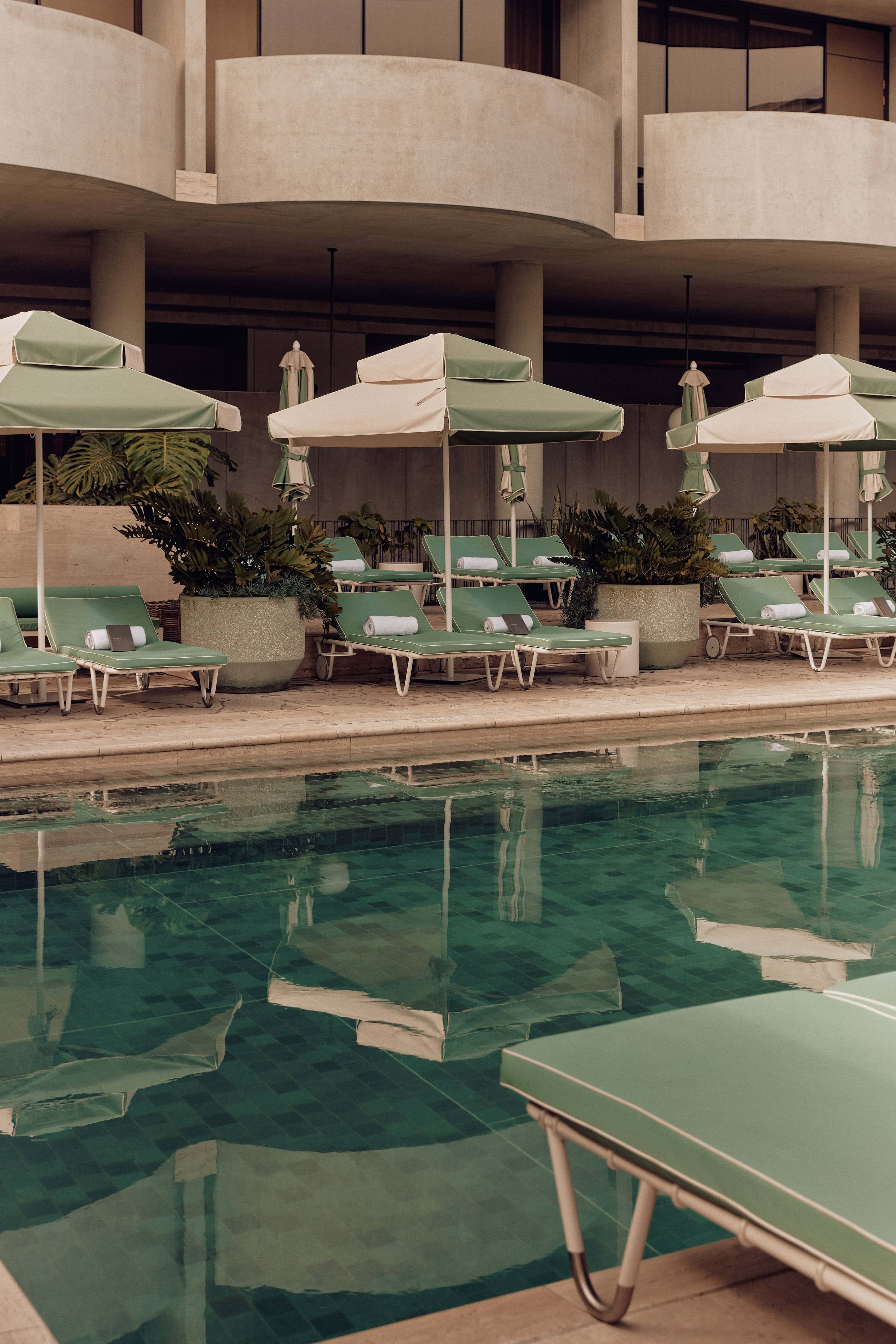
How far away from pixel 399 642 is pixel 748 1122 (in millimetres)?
9378

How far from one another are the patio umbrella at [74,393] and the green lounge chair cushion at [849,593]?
7.04 metres

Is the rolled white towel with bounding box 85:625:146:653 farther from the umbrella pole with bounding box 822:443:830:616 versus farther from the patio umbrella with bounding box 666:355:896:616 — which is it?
the umbrella pole with bounding box 822:443:830:616

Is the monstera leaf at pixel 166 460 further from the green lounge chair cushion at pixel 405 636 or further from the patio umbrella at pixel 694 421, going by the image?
the patio umbrella at pixel 694 421

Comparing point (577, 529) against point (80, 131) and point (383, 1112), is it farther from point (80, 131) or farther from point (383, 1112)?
point (383, 1112)

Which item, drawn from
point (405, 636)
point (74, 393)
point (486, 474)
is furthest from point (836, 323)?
point (74, 393)

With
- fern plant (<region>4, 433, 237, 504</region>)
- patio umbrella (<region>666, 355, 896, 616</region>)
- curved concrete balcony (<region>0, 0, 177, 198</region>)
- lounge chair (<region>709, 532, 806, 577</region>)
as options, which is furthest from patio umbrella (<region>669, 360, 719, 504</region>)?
curved concrete balcony (<region>0, 0, 177, 198</region>)

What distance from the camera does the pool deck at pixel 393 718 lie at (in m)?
9.04

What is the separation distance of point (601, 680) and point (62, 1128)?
9.40m

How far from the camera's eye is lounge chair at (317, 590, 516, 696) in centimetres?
1160

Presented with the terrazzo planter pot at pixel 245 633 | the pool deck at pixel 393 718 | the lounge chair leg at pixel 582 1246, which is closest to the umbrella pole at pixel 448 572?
the pool deck at pixel 393 718

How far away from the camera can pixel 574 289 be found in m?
22.8

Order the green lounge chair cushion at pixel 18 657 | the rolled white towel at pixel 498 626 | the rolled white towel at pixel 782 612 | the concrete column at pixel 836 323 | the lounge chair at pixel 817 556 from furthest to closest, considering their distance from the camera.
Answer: the concrete column at pixel 836 323 < the lounge chair at pixel 817 556 < the rolled white towel at pixel 782 612 < the rolled white towel at pixel 498 626 < the green lounge chair cushion at pixel 18 657

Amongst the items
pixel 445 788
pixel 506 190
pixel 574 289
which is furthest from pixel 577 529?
pixel 574 289

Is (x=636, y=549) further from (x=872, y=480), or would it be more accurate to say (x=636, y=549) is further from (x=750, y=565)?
(x=872, y=480)
